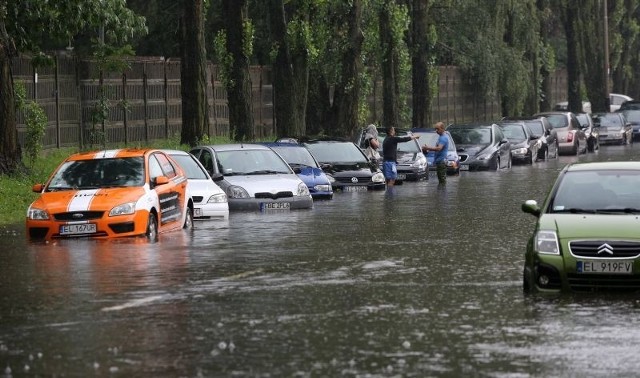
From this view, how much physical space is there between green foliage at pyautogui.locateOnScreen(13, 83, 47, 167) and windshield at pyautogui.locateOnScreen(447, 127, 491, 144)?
1776 cm

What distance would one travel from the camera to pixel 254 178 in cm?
3130

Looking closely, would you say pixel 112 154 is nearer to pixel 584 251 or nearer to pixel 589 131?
pixel 584 251

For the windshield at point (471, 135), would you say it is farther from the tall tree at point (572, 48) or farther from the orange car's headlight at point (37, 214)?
the orange car's headlight at point (37, 214)

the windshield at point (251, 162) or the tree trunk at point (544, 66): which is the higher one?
the tree trunk at point (544, 66)

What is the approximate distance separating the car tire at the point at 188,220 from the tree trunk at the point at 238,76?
1804cm

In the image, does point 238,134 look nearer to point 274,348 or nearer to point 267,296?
point 267,296

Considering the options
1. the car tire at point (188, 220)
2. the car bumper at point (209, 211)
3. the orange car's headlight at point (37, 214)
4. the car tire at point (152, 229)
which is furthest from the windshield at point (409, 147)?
the orange car's headlight at point (37, 214)

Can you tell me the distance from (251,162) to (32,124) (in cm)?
623

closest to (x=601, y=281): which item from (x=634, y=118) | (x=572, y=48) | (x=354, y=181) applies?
(x=354, y=181)

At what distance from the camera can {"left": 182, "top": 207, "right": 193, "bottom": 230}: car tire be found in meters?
26.2

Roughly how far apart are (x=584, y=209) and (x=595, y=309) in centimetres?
205

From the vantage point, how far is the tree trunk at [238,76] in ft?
146

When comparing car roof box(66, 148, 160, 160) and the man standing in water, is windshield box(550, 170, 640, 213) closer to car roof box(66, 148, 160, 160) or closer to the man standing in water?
car roof box(66, 148, 160, 160)

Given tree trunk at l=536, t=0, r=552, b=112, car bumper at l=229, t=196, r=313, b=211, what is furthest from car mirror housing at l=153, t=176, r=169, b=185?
tree trunk at l=536, t=0, r=552, b=112
